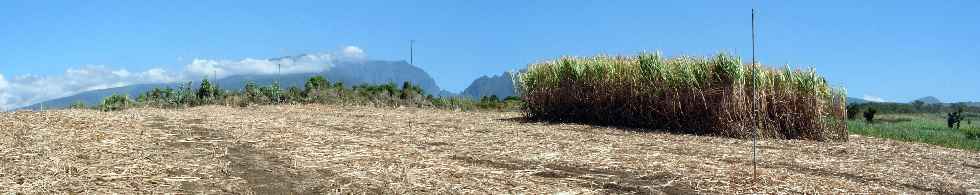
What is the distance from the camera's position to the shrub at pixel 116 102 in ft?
67.5

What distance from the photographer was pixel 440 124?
15.7 metres

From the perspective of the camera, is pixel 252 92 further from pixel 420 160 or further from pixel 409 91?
pixel 420 160

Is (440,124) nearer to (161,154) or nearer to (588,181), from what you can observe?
(161,154)

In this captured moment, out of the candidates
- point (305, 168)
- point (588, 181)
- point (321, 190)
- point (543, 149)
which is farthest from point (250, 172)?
point (543, 149)

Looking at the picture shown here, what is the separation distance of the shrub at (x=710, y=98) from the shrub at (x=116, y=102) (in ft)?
37.7

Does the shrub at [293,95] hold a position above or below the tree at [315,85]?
below

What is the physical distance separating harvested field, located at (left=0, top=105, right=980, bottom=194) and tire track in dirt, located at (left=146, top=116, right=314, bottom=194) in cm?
2

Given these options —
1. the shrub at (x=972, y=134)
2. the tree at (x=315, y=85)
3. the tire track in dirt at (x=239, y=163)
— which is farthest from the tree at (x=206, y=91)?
the shrub at (x=972, y=134)

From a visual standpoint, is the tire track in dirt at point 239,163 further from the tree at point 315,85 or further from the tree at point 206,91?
the tree at point 206,91

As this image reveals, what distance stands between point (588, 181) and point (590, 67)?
30.9 ft

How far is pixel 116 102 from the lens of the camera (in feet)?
71.9

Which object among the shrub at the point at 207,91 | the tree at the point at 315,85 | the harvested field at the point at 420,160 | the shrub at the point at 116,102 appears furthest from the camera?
the tree at the point at 315,85

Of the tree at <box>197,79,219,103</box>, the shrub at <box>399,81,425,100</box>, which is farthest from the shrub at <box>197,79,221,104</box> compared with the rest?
the shrub at <box>399,81,425,100</box>

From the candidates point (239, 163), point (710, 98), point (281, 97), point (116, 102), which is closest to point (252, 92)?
point (281, 97)
